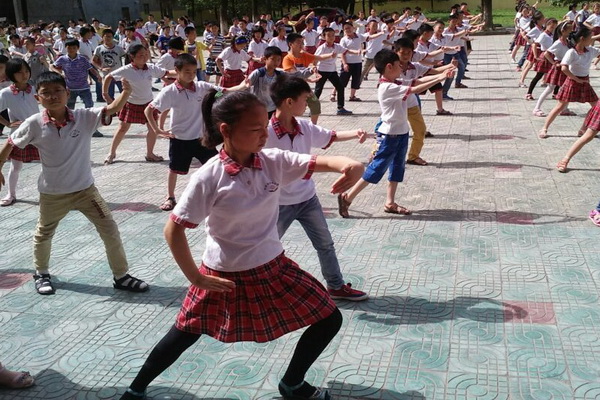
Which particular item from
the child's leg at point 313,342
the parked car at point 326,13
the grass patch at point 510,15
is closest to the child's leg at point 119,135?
the child's leg at point 313,342

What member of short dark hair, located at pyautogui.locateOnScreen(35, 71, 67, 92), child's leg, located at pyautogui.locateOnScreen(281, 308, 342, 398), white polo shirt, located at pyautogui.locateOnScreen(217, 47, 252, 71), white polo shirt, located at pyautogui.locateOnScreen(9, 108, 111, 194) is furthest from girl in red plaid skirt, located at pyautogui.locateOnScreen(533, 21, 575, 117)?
child's leg, located at pyautogui.locateOnScreen(281, 308, 342, 398)

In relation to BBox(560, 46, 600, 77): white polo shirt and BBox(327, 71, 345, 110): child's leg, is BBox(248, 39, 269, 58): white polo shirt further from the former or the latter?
BBox(560, 46, 600, 77): white polo shirt

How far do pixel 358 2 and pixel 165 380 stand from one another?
2075 inches

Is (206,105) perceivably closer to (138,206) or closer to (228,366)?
(228,366)

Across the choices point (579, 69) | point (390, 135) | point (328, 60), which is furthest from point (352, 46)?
point (390, 135)

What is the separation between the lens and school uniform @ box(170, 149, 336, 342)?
103 inches

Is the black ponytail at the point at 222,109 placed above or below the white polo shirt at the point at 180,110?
above

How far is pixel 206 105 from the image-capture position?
2.68 m

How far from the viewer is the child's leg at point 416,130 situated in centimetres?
731

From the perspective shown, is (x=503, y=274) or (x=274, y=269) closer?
(x=274, y=269)

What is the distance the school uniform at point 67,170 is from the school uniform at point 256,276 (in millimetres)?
1773

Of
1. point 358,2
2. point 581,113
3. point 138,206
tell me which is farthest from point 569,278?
point 358,2

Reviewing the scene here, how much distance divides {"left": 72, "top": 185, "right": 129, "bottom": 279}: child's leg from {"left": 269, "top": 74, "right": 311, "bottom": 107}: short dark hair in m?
1.43

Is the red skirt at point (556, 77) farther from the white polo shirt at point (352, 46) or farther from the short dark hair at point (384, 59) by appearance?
the short dark hair at point (384, 59)
